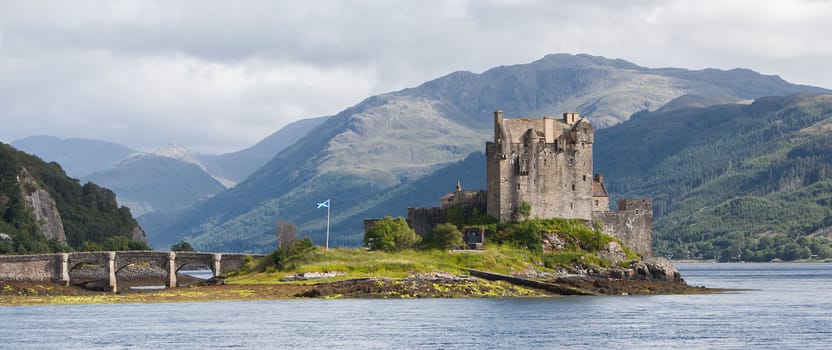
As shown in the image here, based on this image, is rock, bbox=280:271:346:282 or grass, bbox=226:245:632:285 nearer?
rock, bbox=280:271:346:282

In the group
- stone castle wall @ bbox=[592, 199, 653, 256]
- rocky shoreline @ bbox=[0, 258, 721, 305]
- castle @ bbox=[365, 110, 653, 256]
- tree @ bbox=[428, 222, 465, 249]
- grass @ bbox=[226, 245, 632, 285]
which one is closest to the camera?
rocky shoreline @ bbox=[0, 258, 721, 305]

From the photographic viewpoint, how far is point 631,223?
490 feet

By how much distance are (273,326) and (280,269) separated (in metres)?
41.8

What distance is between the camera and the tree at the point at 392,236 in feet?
468

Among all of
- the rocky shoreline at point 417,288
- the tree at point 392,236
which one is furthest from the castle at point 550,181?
the rocky shoreline at point 417,288

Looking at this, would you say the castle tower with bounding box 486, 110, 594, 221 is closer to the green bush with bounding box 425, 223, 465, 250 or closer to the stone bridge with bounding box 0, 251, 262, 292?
the green bush with bounding box 425, 223, 465, 250

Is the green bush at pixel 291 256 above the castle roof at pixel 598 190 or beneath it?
beneath

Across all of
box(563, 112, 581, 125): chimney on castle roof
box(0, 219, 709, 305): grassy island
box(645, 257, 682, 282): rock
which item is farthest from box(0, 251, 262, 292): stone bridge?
box(645, 257, 682, 282): rock

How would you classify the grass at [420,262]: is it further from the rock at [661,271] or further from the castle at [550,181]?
the castle at [550,181]

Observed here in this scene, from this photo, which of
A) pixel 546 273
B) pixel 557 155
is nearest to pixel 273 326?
pixel 546 273

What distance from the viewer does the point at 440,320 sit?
10250 cm

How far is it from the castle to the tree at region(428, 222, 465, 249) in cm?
597

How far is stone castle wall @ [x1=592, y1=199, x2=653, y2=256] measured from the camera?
149 metres

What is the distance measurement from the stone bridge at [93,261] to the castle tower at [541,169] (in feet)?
102
